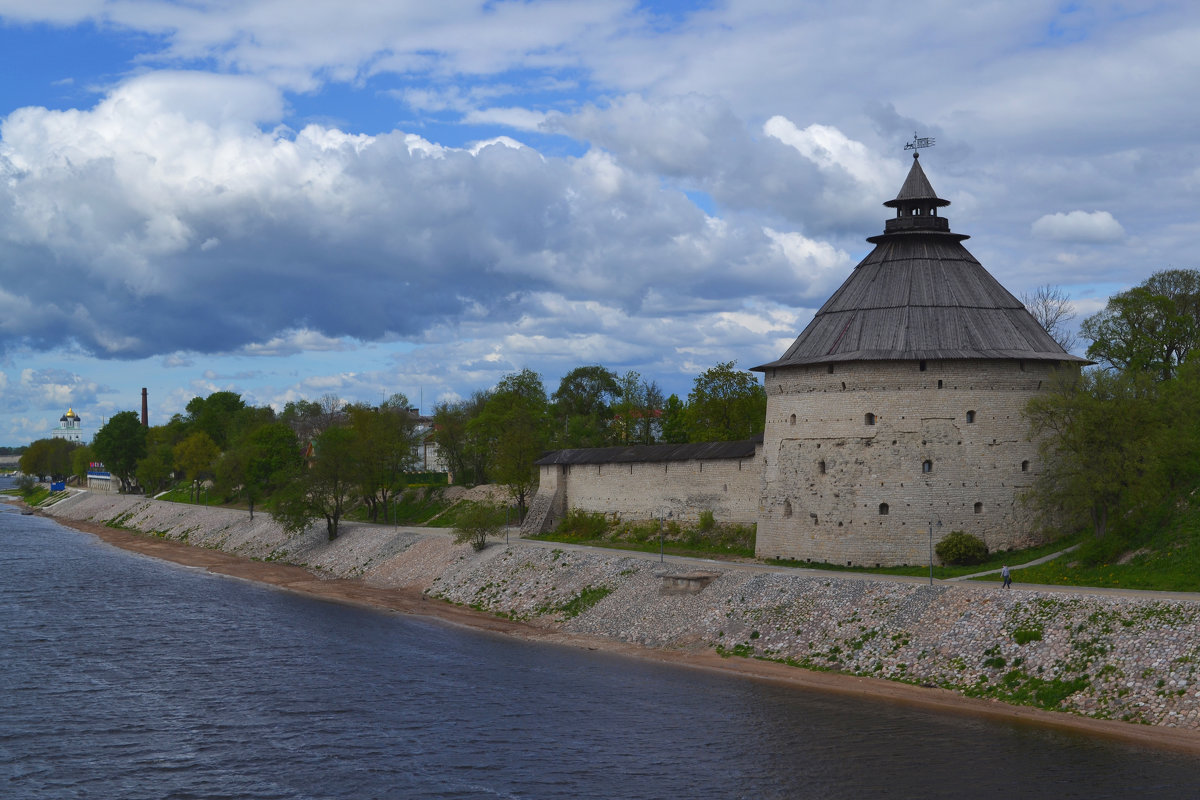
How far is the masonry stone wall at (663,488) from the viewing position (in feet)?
169

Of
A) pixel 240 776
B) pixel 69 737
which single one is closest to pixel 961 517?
pixel 240 776

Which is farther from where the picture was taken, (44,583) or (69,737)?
(44,583)

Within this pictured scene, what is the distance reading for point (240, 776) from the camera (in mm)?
24531

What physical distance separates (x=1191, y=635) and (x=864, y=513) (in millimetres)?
16016

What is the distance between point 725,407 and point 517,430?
46.9 ft

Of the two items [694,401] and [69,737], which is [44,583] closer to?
[69,737]

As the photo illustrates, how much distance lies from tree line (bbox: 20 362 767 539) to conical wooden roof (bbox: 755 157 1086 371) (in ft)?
88.3

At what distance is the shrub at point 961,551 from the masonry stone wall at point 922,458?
65 centimetres

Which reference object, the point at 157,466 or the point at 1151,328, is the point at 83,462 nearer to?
the point at 157,466

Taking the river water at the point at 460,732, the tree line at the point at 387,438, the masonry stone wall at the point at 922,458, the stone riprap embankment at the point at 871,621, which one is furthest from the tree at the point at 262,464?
the masonry stone wall at the point at 922,458

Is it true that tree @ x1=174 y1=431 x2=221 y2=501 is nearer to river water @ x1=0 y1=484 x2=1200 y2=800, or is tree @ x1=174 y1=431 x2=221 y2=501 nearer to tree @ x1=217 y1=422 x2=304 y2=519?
tree @ x1=217 y1=422 x2=304 y2=519

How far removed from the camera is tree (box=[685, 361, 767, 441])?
7400 cm

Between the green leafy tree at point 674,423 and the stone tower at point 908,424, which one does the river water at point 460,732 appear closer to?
the stone tower at point 908,424

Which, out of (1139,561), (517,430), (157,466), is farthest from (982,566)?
(157,466)
